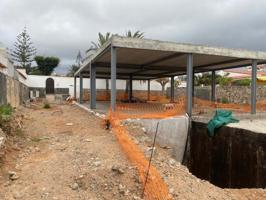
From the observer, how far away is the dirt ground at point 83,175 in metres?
5.01

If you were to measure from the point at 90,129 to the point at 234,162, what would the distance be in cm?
467

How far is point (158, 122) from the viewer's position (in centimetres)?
1064

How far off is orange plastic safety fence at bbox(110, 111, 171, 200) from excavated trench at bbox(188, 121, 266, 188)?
3526 mm

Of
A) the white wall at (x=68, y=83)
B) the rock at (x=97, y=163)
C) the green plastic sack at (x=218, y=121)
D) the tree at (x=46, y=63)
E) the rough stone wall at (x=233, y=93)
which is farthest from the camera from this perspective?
the tree at (x=46, y=63)

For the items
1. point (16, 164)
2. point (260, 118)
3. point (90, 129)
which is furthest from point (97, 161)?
point (260, 118)

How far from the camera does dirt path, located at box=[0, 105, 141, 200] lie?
4.97 m

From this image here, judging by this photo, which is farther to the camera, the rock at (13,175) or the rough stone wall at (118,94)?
the rough stone wall at (118,94)

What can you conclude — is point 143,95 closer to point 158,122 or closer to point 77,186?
point 158,122

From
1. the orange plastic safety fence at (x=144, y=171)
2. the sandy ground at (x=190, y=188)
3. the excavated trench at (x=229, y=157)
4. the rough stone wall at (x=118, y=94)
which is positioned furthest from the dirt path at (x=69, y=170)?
the rough stone wall at (x=118, y=94)

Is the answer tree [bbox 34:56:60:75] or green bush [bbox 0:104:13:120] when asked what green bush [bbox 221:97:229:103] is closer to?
green bush [bbox 0:104:13:120]

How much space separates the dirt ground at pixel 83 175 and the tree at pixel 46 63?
136 ft

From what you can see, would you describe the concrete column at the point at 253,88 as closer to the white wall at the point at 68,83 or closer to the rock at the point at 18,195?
the rock at the point at 18,195

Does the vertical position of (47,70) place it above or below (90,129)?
above

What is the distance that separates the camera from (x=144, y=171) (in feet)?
18.9
